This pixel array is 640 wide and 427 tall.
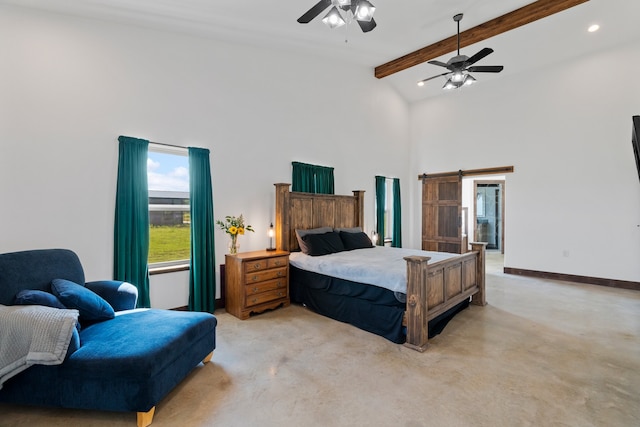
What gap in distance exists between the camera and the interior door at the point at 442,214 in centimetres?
704

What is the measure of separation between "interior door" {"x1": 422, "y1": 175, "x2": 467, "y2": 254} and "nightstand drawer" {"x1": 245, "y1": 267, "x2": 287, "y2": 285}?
4585 mm

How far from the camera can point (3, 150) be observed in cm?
287

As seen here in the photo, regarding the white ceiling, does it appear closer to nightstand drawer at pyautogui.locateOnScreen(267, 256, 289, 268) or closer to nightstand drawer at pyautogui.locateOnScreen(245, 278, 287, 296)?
nightstand drawer at pyautogui.locateOnScreen(267, 256, 289, 268)

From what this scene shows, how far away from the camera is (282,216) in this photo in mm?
4520

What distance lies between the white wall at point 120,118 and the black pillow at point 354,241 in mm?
1221

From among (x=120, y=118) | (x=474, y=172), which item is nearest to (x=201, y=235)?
(x=120, y=118)

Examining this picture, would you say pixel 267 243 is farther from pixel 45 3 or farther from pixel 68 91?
pixel 45 3

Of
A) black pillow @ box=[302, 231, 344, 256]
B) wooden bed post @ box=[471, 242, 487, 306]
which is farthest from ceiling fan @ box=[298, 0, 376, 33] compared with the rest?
wooden bed post @ box=[471, 242, 487, 306]

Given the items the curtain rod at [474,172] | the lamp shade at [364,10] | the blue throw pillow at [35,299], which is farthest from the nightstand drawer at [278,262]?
the curtain rod at [474,172]

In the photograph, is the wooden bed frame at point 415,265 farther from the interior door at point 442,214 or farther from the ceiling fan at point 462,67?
the interior door at point 442,214

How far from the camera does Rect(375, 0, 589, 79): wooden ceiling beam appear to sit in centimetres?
432

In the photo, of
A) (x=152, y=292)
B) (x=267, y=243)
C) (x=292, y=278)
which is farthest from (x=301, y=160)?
(x=152, y=292)

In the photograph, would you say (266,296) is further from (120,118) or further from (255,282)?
(120,118)

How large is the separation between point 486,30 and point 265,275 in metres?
5.03
